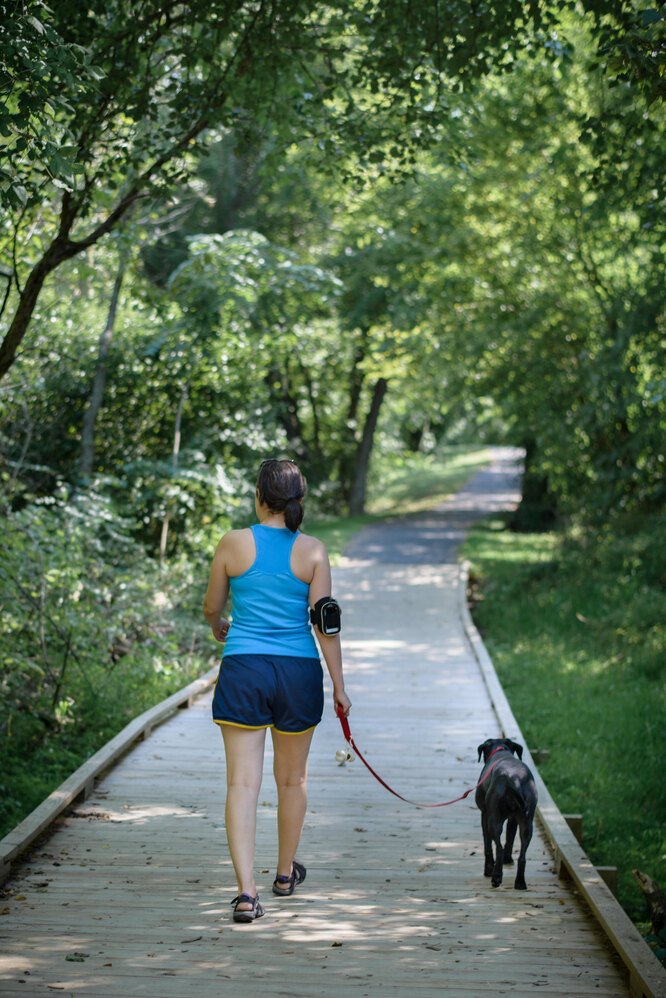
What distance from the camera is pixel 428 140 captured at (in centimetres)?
774

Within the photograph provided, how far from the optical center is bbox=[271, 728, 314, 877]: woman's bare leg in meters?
4.19

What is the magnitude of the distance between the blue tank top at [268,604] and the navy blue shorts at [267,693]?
0.05 m

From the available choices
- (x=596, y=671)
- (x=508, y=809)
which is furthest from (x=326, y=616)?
(x=596, y=671)

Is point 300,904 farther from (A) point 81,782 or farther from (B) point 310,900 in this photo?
(A) point 81,782

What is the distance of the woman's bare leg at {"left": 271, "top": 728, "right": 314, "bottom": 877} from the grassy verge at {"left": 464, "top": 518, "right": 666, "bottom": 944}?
10.6ft

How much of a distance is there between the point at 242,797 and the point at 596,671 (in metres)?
8.00

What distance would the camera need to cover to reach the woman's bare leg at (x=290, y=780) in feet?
13.7

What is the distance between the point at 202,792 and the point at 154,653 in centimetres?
391

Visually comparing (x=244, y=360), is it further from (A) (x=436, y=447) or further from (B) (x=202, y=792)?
(A) (x=436, y=447)

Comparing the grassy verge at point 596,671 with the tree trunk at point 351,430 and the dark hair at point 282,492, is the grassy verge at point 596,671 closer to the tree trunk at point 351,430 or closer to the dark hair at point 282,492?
the dark hair at point 282,492

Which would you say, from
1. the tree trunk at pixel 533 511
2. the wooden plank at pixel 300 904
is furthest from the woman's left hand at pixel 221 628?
the tree trunk at pixel 533 511

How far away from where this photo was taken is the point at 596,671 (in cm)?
1116

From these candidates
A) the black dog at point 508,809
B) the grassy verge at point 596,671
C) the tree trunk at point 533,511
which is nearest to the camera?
the black dog at point 508,809

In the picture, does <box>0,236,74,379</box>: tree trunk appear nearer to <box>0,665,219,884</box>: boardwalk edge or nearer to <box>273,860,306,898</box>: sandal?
<box>0,665,219,884</box>: boardwalk edge
